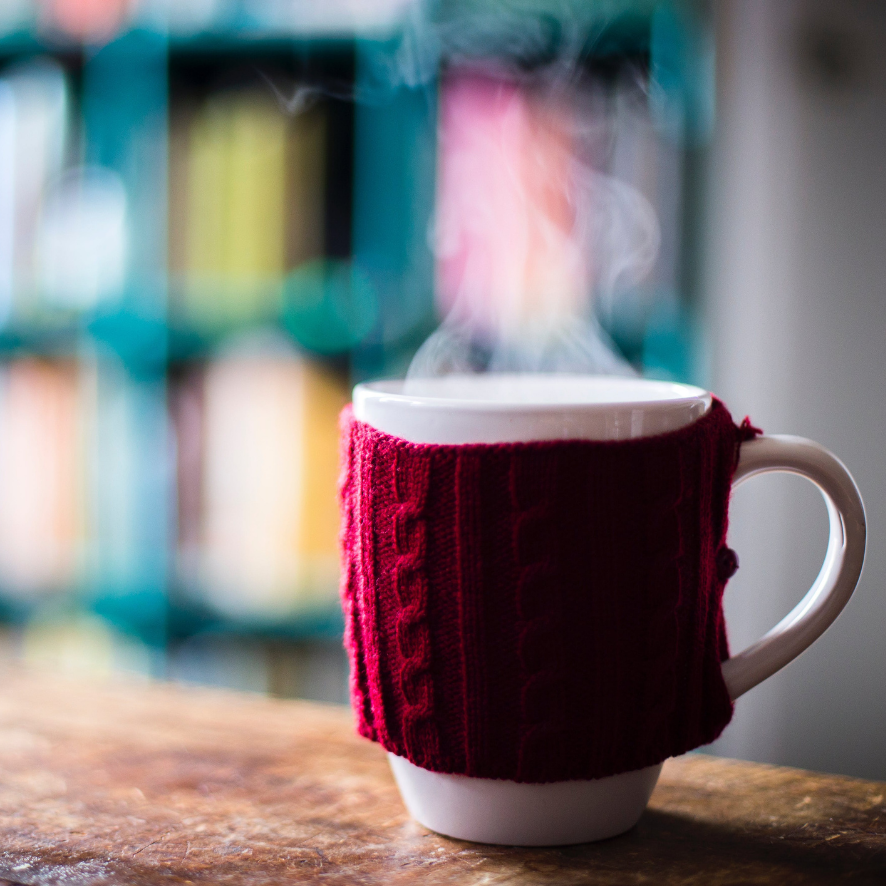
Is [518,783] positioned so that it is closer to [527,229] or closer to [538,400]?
[538,400]

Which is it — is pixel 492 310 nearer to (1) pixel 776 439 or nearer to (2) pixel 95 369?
(2) pixel 95 369

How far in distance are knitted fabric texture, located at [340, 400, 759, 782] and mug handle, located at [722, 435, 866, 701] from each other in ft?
0.06

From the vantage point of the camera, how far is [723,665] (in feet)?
1.66

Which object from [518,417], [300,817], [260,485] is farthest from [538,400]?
[260,485]

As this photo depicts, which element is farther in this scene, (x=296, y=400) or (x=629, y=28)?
(x=296, y=400)

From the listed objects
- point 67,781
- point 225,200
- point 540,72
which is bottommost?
point 67,781

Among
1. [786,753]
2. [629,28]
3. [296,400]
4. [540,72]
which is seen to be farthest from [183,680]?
[629,28]

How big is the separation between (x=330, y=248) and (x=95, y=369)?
1.46 ft

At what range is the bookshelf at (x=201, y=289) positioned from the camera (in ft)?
4.82

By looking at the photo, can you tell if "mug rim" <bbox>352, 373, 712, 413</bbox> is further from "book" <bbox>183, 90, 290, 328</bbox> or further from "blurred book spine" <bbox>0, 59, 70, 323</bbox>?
"blurred book spine" <bbox>0, 59, 70, 323</bbox>

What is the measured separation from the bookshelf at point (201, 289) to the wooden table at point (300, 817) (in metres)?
0.88

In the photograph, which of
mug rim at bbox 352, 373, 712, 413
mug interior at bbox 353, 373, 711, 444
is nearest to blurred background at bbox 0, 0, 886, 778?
mug rim at bbox 352, 373, 712, 413

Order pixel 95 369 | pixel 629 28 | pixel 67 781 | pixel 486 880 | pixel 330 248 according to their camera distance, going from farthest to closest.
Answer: pixel 95 369, pixel 330 248, pixel 629 28, pixel 67 781, pixel 486 880

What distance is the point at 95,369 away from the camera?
1.61 meters
